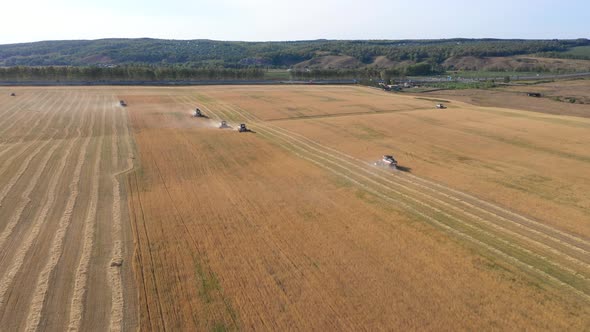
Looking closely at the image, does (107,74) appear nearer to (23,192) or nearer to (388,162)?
(23,192)

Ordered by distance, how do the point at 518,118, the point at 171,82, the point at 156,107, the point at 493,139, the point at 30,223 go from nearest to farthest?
the point at 30,223
the point at 493,139
the point at 518,118
the point at 156,107
the point at 171,82

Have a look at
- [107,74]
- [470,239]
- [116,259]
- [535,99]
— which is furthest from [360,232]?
[107,74]

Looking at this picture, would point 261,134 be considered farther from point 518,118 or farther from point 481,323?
point 518,118

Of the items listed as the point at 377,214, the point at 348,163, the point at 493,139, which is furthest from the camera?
the point at 493,139

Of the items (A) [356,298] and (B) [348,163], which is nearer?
(A) [356,298]

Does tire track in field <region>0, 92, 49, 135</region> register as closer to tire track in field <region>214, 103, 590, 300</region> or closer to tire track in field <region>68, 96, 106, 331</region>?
tire track in field <region>68, 96, 106, 331</region>

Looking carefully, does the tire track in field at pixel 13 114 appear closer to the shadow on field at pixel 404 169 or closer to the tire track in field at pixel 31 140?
the tire track in field at pixel 31 140

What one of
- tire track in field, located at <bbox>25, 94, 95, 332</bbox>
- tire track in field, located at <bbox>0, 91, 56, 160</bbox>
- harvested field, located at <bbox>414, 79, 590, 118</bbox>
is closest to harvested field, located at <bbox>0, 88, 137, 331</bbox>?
tire track in field, located at <bbox>25, 94, 95, 332</bbox>

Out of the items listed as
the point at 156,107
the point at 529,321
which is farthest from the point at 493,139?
the point at 156,107
